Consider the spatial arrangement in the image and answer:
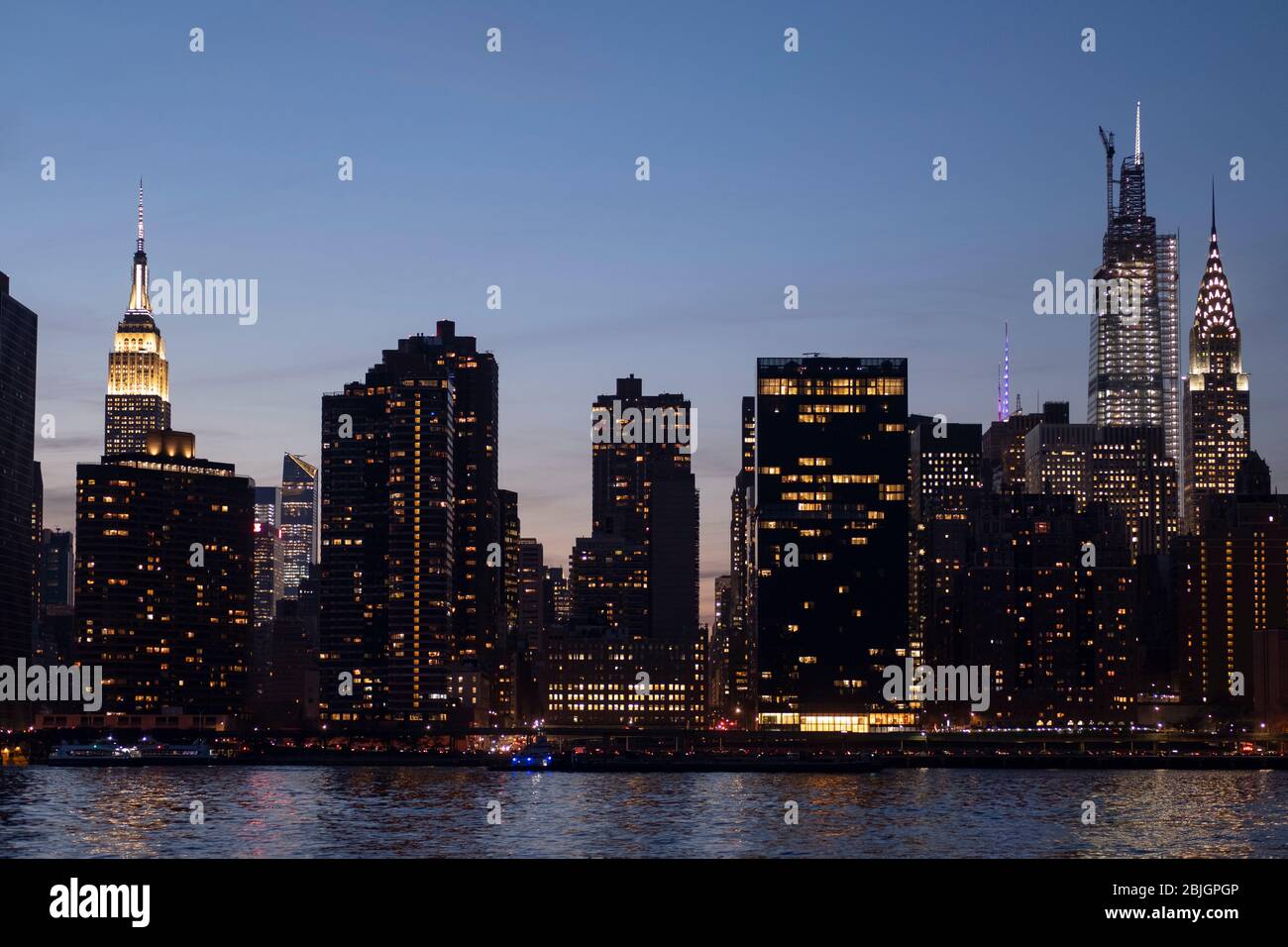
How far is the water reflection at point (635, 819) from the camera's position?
85188 millimetres

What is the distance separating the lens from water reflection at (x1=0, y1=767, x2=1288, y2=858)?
85.2 meters

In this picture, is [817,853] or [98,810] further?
[98,810]

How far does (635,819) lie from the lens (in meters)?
111

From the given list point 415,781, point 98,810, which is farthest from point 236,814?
point 415,781

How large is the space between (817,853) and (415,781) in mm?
110705
